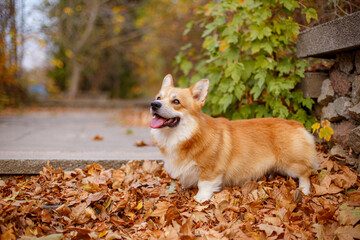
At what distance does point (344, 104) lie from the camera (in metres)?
2.76

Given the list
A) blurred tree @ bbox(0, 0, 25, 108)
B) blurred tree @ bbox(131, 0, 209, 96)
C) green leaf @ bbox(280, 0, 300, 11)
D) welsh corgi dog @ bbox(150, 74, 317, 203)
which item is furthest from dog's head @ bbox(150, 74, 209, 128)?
blurred tree @ bbox(0, 0, 25, 108)

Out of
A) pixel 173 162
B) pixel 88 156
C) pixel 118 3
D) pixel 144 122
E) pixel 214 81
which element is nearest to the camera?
pixel 173 162

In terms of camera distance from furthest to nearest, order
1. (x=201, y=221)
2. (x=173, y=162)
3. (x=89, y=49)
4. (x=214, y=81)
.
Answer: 1. (x=89, y=49)
2. (x=214, y=81)
3. (x=173, y=162)
4. (x=201, y=221)

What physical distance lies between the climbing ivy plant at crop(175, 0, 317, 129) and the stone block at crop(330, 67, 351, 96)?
34 centimetres

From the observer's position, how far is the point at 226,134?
8.84ft

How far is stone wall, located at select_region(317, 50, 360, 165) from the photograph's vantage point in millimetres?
2600

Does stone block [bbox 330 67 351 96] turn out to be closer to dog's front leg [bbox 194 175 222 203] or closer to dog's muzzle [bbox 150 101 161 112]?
dog's front leg [bbox 194 175 222 203]

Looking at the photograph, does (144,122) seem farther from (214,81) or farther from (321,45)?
(321,45)

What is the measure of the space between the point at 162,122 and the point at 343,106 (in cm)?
177

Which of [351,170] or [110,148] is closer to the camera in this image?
[351,170]

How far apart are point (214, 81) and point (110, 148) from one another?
1.68m

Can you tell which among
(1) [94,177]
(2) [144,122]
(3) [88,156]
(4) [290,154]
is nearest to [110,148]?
(3) [88,156]

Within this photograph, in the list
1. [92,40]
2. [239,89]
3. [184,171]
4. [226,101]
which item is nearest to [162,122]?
[184,171]

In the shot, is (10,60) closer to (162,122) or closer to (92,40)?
(92,40)
